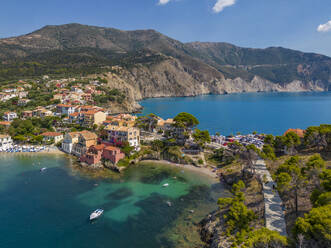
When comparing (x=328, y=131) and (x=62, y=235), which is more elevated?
(x=328, y=131)

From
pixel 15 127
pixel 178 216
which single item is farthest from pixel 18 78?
pixel 178 216

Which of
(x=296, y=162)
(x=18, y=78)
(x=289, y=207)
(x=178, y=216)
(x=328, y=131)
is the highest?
(x=18, y=78)

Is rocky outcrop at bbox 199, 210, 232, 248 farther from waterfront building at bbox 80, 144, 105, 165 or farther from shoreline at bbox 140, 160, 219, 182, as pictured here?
waterfront building at bbox 80, 144, 105, 165

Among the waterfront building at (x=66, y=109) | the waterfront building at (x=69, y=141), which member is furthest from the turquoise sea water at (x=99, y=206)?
the waterfront building at (x=66, y=109)

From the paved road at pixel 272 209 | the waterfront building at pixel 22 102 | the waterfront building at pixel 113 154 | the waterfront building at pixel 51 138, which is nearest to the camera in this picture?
the paved road at pixel 272 209

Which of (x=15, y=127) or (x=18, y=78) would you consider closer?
(x=15, y=127)

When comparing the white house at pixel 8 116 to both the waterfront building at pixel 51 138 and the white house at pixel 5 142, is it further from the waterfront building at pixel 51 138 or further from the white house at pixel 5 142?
the waterfront building at pixel 51 138

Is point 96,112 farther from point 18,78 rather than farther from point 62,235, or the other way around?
point 18,78
